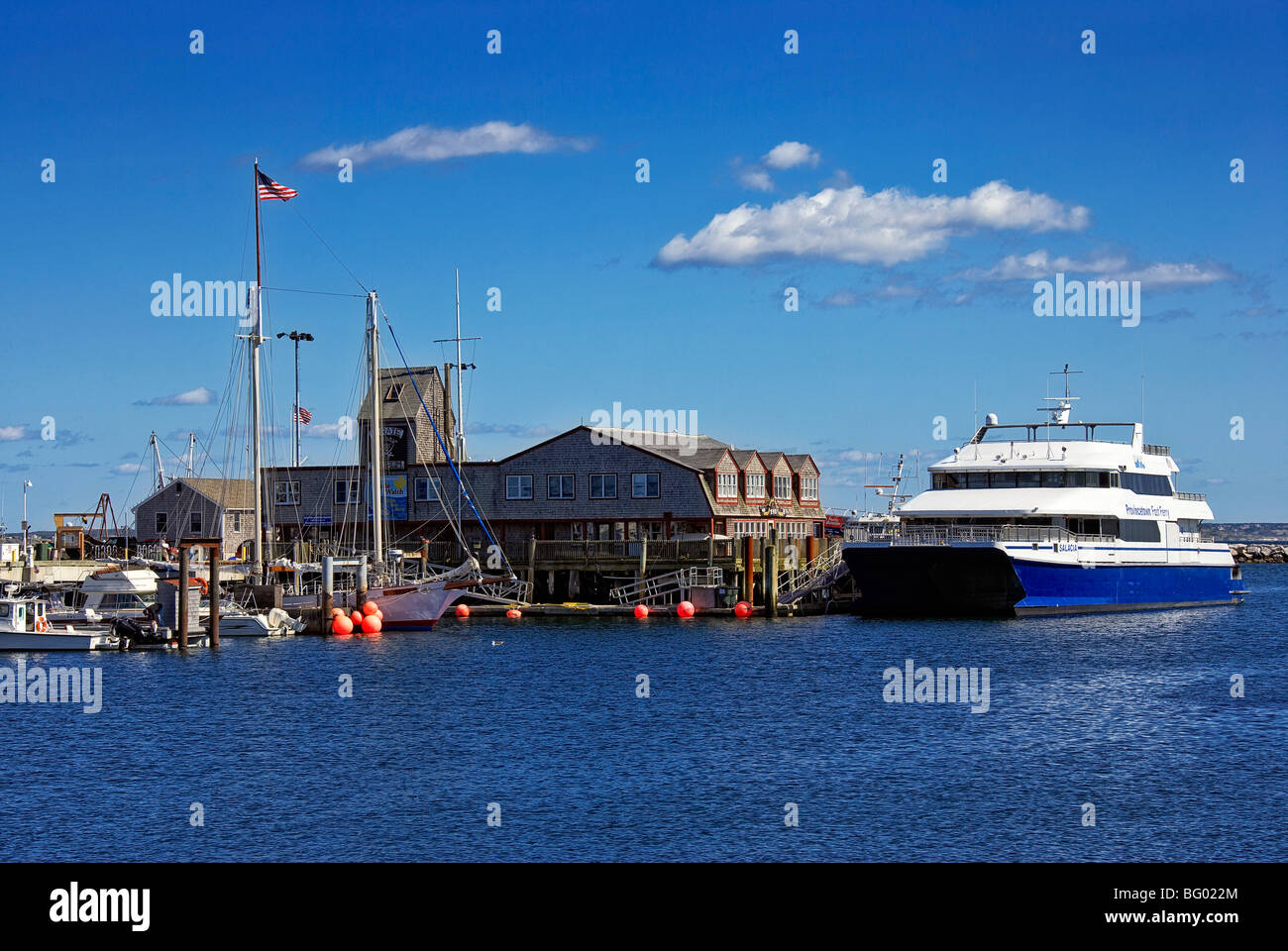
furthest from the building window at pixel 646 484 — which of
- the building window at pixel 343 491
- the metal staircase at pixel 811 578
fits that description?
the building window at pixel 343 491

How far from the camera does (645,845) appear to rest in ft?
73.0

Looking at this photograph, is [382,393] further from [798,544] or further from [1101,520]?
[1101,520]

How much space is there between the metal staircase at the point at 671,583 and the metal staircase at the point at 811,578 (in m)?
3.34

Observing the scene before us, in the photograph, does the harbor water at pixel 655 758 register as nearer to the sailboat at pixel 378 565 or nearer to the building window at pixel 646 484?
the sailboat at pixel 378 565

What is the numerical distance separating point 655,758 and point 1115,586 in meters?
42.9

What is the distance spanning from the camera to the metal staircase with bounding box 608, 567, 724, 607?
7125 cm

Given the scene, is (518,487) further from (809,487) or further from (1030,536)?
(1030,536)

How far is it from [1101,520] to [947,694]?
28839 mm

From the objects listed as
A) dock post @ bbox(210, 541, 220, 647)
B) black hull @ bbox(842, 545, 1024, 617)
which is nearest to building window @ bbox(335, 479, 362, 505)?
dock post @ bbox(210, 541, 220, 647)

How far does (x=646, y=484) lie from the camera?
76188 mm

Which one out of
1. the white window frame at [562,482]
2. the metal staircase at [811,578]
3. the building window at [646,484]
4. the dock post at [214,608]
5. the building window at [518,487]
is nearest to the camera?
the dock post at [214,608]

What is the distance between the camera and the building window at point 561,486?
7806 centimetres
